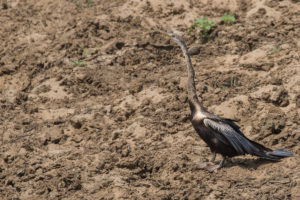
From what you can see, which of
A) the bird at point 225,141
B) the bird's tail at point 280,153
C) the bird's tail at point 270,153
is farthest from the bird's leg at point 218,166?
the bird's tail at point 280,153

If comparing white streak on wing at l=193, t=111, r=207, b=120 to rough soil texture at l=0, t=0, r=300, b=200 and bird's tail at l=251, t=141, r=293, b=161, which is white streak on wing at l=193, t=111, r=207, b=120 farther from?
bird's tail at l=251, t=141, r=293, b=161

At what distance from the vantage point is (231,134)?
5891 mm

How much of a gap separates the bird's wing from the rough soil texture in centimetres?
28

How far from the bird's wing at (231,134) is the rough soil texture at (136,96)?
277mm

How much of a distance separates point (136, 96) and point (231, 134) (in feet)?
6.91

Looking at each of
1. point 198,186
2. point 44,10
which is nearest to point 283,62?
point 198,186

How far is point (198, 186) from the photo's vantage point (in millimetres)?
5551

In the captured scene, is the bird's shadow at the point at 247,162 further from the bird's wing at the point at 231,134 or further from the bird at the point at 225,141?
the bird's wing at the point at 231,134

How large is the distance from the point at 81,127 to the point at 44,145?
0.61 m

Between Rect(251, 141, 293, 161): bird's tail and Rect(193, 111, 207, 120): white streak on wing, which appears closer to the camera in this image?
Rect(251, 141, 293, 161): bird's tail

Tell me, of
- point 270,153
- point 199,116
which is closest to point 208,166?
point 199,116

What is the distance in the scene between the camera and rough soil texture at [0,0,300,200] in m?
5.78

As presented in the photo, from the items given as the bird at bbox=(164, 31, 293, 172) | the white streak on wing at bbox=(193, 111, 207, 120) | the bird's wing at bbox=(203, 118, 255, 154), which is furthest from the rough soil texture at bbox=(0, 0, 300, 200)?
the white streak on wing at bbox=(193, 111, 207, 120)

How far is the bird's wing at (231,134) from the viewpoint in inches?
228
